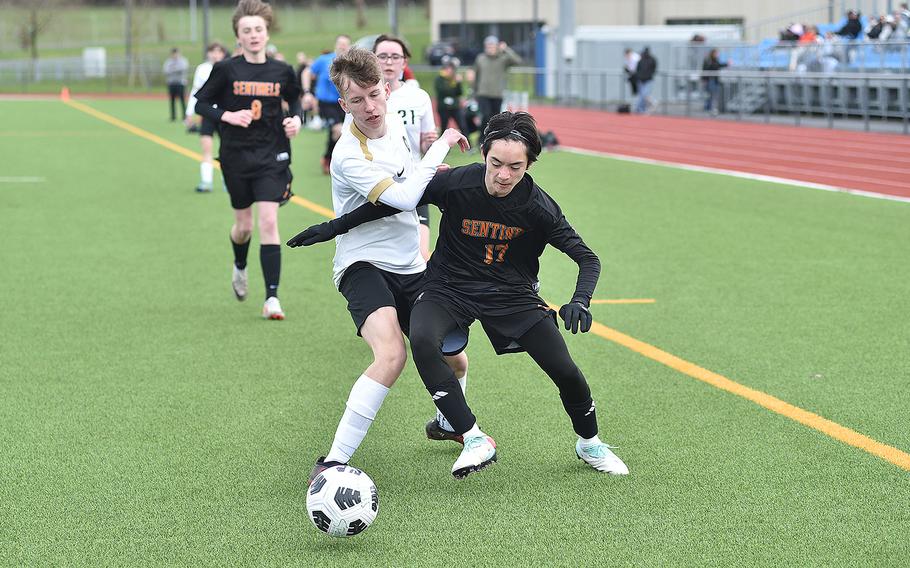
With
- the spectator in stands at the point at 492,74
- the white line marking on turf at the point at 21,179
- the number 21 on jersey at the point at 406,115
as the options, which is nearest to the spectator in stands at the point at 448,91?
the spectator in stands at the point at 492,74

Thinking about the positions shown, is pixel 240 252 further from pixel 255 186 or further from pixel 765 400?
pixel 765 400

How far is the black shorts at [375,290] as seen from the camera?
16.6 feet

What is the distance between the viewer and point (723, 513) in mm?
4734

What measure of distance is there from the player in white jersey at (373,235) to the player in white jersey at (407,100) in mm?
2353

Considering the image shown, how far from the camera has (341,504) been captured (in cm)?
448

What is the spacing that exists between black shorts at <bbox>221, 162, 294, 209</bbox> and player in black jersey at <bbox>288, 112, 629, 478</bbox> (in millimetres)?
3570

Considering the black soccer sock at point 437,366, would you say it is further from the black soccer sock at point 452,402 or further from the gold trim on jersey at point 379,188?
the gold trim on jersey at point 379,188

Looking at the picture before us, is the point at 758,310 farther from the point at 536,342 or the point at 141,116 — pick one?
the point at 141,116

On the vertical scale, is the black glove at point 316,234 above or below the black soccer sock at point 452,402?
above

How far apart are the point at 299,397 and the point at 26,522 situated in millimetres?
2032

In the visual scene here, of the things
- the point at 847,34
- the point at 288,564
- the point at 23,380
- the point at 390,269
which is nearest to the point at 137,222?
the point at 23,380

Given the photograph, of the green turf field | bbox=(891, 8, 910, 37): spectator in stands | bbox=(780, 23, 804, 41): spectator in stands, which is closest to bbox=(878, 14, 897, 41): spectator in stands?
Result: bbox=(891, 8, 910, 37): spectator in stands

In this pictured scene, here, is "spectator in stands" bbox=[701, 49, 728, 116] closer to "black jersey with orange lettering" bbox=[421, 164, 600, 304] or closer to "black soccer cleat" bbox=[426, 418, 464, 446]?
"black soccer cleat" bbox=[426, 418, 464, 446]

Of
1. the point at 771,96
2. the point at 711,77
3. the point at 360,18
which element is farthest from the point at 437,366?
the point at 360,18
